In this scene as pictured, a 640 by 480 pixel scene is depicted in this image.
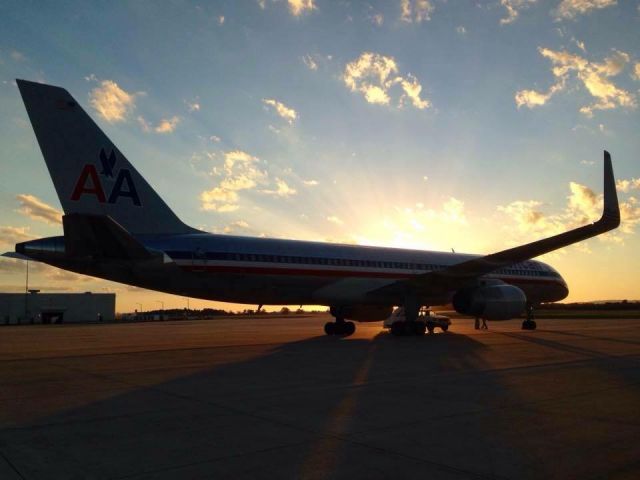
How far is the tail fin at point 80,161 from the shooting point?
1494cm

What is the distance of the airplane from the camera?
1452 cm

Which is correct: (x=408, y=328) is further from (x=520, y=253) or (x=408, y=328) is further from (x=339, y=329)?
(x=520, y=253)

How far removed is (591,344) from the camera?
53.7 ft

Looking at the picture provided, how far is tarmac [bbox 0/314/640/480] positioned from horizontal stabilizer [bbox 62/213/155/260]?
345cm

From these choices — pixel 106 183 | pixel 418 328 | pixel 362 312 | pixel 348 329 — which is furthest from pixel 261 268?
pixel 418 328

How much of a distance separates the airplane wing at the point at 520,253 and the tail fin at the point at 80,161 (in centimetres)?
1005

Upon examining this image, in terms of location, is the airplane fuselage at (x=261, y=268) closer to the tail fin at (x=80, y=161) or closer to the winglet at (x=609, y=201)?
the tail fin at (x=80, y=161)

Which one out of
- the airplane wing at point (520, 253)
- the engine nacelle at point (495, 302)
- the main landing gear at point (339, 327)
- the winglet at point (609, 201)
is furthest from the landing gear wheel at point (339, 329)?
the winglet at point (609, 201)

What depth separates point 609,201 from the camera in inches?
661

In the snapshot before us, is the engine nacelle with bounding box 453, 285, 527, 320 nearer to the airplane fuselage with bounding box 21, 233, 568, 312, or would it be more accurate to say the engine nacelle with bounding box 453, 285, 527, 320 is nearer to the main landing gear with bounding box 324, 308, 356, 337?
the airplane fuselage with bounding box 21, 233, 568, 312

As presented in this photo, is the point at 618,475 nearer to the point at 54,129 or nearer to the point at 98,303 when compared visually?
the point at 54,129

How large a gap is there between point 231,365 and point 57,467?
7.07m

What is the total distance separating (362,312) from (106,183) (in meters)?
11.7

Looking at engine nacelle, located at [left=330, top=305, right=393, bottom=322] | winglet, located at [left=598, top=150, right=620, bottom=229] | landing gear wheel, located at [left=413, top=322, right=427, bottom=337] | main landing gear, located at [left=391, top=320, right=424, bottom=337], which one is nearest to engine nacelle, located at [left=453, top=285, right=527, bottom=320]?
landing gear wheel, located at [left=413, top=322, right=427, bottom=337]
